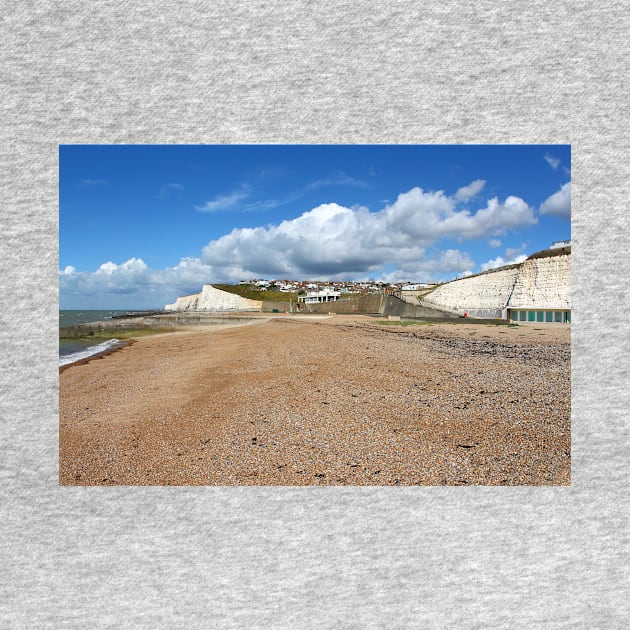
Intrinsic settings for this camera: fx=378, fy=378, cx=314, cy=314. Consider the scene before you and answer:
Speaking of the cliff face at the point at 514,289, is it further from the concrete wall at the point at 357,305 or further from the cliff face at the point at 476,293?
the concrete wall at the point at 357,305

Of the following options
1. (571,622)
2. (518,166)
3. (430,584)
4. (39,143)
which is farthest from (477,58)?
(571,622)

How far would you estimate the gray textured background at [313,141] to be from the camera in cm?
191

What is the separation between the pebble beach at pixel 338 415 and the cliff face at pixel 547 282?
0.17 m

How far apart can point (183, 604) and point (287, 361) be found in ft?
4.54

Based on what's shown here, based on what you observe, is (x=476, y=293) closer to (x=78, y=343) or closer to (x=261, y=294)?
(x=261, y=294)

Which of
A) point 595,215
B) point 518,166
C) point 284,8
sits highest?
point 284,8

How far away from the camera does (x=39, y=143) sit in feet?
6.94

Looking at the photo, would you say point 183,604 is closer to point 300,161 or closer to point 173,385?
point 173,385

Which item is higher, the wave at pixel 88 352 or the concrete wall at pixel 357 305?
the concrete wall at pixel 357 305

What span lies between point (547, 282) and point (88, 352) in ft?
8.71

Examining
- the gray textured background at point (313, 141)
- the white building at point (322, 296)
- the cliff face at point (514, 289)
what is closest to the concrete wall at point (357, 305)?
the white building at point (322, 296)

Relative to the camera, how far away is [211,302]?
7.48ft

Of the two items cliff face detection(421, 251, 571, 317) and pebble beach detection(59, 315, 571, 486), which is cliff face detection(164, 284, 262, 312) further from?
cliff face detection(421, 251, 571, 317)

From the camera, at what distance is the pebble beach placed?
2.00 meters
